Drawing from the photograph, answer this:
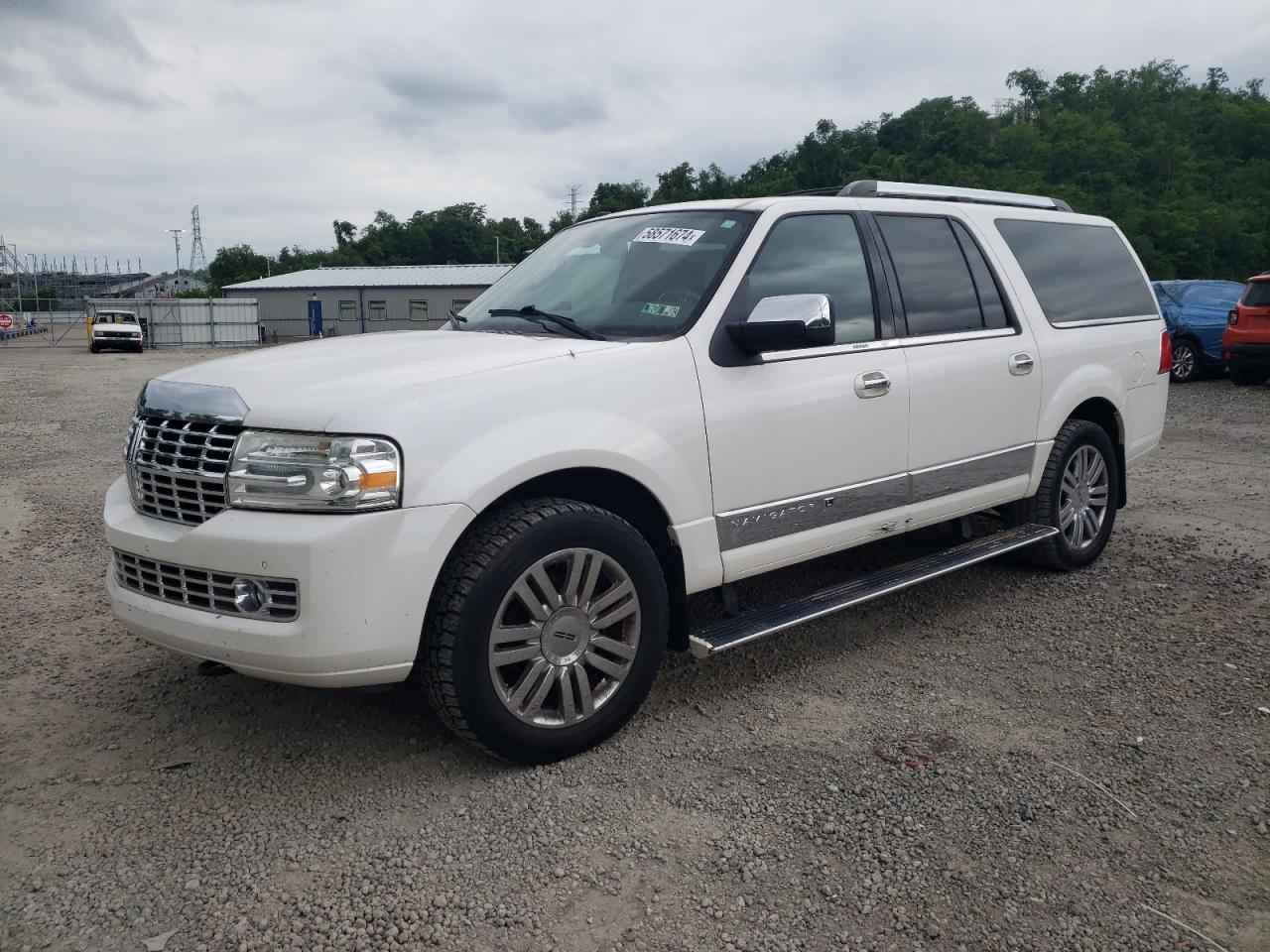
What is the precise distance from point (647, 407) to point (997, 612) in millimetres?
2394

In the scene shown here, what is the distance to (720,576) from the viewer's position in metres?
3.66

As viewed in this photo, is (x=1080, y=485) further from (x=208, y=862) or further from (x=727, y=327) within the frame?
(x=208, y=862)

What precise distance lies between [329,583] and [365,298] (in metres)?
56.6

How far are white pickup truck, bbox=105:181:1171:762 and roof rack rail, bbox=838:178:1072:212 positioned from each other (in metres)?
0.02

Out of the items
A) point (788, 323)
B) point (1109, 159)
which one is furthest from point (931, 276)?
point (1109, 159)

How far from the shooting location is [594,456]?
3.24 meters

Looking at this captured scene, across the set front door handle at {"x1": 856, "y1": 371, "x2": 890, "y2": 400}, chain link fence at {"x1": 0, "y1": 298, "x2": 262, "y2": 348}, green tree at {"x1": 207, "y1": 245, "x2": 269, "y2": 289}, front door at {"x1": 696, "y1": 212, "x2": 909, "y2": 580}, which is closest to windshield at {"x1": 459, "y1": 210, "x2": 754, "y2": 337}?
front door at {"x1": 696, "y1": 212, "x2": 909, "y2": 580}

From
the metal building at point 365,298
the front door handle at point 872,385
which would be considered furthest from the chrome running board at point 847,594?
the metal building at point 365,298

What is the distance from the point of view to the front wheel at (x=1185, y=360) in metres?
15.6

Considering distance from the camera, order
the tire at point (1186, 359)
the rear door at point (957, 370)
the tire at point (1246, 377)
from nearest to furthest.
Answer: the rear door at point (957, 370), the tire at point (1246, 377), the tire at point (1186, 359)

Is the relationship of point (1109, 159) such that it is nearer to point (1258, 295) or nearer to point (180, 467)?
point (1258, 295)

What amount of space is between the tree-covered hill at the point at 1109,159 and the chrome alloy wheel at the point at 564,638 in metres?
30.7

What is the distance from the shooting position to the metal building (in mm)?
54531

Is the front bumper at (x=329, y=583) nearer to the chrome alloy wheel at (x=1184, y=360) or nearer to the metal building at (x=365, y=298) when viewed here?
the chrome alloy wheel at (x=1184, y=360)
